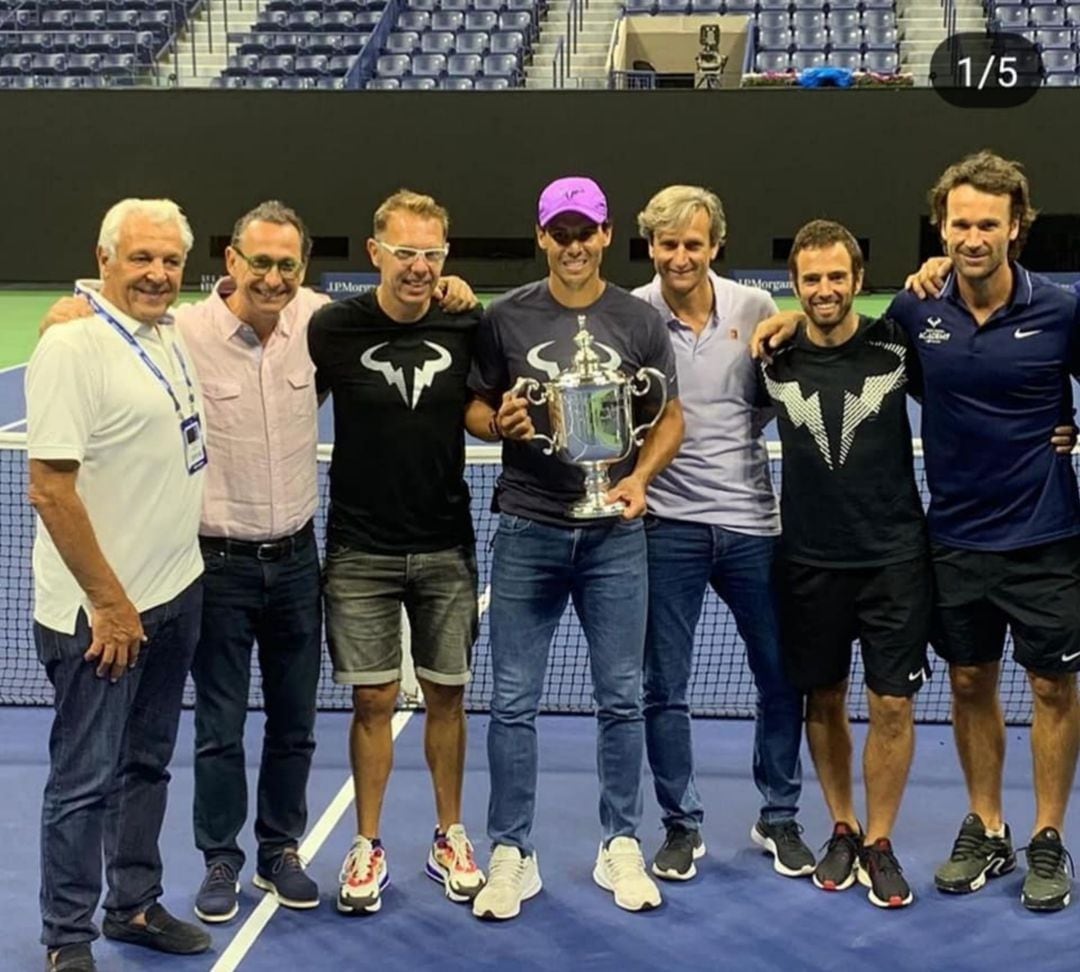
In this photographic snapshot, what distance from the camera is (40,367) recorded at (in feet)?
11.2

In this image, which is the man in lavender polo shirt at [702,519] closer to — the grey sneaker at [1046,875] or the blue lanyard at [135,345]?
the grey sneaker at [1046,875]

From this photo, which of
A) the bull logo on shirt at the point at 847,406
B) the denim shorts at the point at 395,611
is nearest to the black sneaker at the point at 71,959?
the denim shorts at the point at 395,611

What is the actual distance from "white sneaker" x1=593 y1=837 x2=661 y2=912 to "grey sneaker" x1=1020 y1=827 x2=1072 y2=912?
1.09 metres

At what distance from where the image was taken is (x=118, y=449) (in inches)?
137

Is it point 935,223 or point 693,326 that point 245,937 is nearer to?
point 693,326

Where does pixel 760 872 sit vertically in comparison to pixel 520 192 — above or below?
below

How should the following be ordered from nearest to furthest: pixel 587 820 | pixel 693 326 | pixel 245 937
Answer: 1. pixel 245 937
2. pixel 693 326
3. pixel 587 820

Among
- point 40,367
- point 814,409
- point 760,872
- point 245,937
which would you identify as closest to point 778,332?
point 814,409

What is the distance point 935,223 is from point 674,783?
1.88m

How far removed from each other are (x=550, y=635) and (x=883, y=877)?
121 centimetres

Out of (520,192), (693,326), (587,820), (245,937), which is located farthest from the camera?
(520,192)

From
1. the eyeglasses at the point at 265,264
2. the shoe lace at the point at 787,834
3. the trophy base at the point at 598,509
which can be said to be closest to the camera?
the eyeglasses at the point at 265,264

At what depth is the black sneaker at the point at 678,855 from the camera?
14.2ft
